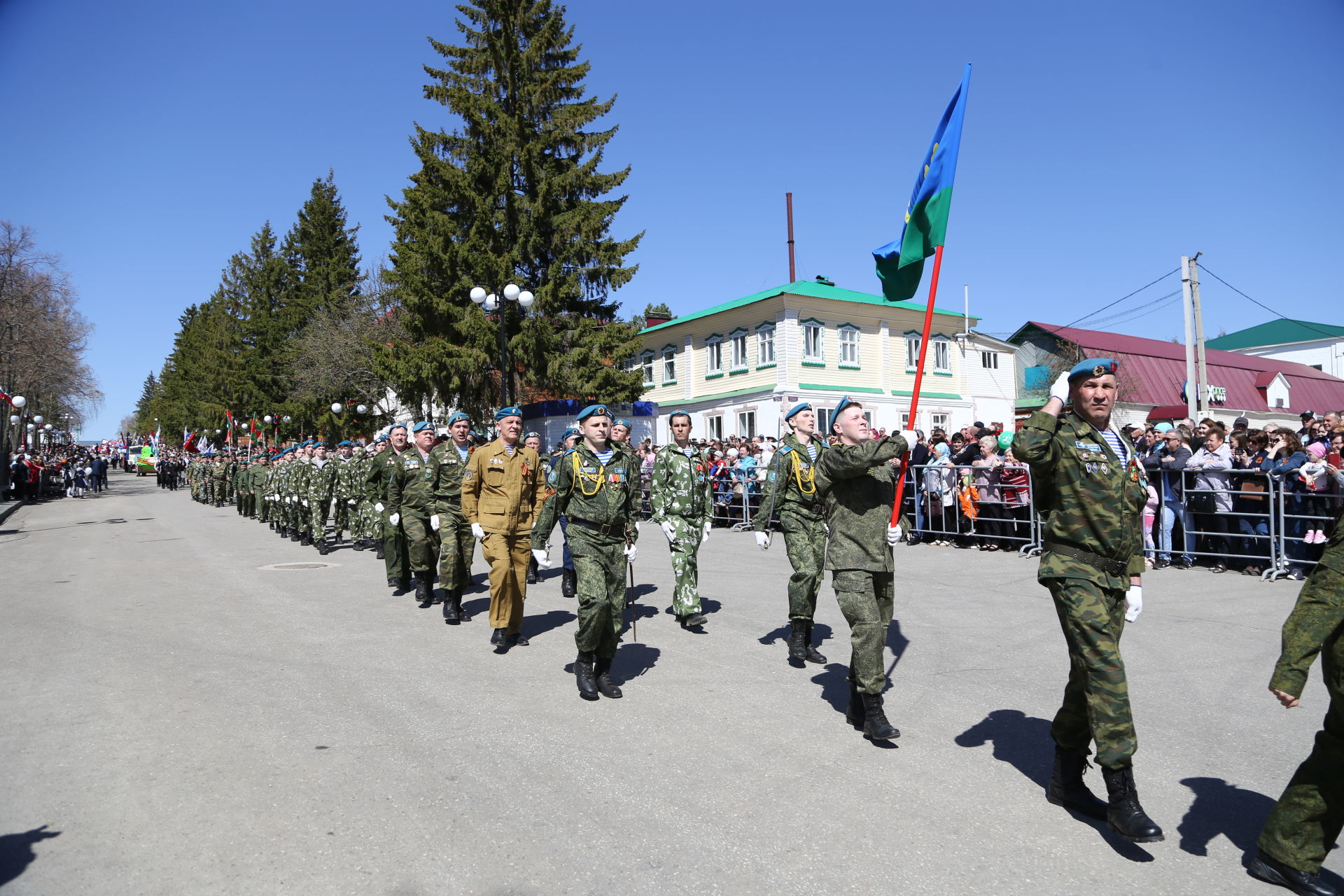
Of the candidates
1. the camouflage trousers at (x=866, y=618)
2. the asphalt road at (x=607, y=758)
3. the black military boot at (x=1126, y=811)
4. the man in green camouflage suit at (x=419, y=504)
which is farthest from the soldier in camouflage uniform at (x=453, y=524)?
the black military boot at (x=1126, y=811)

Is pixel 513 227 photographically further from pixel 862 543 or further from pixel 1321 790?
pixel 1321 790

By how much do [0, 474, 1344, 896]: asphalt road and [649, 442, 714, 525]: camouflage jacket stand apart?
1.18 meters

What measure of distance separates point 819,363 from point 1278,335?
56917 mm

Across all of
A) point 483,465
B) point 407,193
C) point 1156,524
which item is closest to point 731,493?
point 1156,524

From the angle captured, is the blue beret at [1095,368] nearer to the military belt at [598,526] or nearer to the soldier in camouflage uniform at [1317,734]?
the soldier in camouflage uniform at [1317,734]

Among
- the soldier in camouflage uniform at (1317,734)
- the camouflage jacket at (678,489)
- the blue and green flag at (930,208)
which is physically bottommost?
the soldier in camouflage uniform at (1317,734)

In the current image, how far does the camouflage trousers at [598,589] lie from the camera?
614 cm

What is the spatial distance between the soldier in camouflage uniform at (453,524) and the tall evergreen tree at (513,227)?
20.6m

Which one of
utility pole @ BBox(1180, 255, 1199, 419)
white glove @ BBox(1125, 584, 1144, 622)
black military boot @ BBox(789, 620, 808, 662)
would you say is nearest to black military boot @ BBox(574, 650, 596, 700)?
black military boot @ BBox(789, 620, 808, 662)

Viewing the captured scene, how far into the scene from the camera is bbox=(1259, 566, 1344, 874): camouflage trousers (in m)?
3.22

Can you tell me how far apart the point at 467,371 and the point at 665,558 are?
18892 mm

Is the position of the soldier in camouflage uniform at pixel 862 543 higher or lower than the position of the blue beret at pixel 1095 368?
lower

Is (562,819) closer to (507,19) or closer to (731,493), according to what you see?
(731,493)

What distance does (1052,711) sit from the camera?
18.2ft
